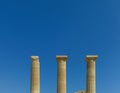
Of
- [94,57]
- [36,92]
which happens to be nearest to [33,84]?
[36,92]

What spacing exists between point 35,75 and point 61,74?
16.1 ft

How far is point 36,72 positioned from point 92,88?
35.9ft

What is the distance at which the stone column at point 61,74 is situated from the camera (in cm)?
8369

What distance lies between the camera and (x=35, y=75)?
3310 inches

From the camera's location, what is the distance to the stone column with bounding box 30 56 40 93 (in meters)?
83.8

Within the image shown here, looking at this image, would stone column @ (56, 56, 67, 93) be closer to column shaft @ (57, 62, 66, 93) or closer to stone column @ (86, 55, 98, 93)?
column shaft @ (57, 62, 66, 93)

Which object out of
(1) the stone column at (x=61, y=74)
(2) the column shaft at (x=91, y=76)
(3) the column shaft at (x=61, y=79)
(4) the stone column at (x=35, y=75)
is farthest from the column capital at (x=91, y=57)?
(4) the stone column at (x=35, y=75)

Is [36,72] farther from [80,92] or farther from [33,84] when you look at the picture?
[80,92]

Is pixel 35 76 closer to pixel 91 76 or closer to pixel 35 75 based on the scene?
pixel 35 75

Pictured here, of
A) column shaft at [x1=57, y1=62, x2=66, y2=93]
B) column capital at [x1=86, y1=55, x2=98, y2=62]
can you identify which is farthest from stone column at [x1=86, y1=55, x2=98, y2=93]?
column shaft at [x1=57, y1=62, x2=66, y2=93]

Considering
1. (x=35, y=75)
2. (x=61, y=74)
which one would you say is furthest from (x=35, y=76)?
(x=61, y=74)

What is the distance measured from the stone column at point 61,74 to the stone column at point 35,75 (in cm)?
379

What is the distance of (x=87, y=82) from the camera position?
83.2 meters

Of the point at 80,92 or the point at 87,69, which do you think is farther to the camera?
the point at 80,92
